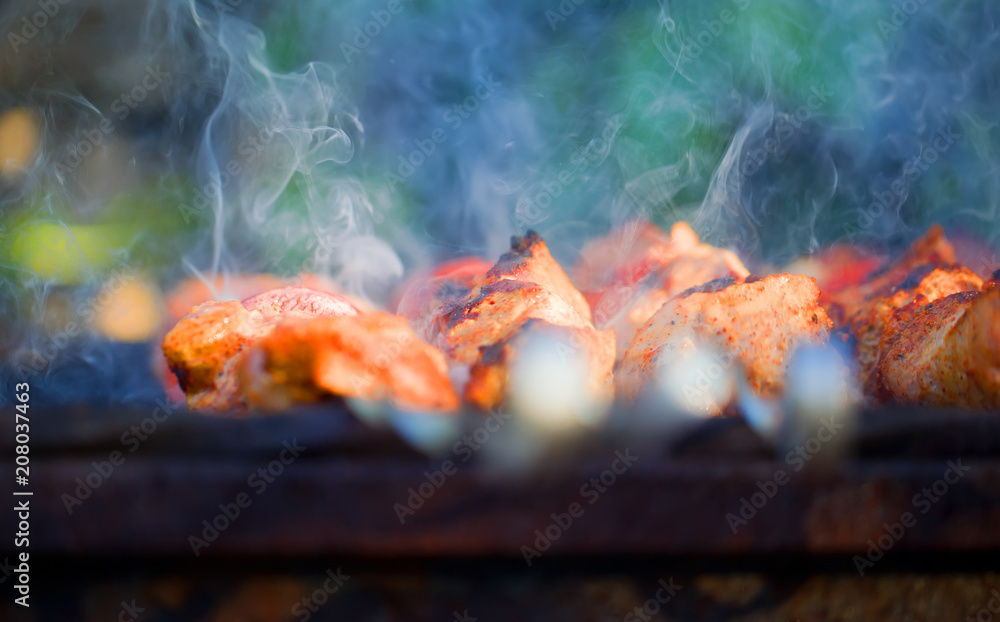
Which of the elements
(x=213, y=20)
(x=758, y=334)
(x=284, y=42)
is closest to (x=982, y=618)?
(x=758, y=334)

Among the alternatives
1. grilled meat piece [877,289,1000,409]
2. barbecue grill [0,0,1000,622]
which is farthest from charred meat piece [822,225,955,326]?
grilled meat piece [877,289,1000,409]

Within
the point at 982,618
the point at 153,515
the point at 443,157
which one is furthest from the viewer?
the point at 443,157

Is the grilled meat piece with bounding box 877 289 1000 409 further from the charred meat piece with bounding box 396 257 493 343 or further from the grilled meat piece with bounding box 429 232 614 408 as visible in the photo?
the charred meat piece with bounding box 396 257 493 343

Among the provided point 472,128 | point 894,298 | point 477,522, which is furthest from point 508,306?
point 472,128

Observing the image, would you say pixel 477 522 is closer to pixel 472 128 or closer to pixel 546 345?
pixel 546 345

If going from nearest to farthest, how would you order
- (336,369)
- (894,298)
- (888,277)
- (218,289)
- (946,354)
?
(336,369) → (946,354) → (894,298) → (888,277) → (218,289)

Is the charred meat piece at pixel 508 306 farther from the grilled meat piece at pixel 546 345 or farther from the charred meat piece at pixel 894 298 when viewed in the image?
the charred meat piece at pixel 894 298

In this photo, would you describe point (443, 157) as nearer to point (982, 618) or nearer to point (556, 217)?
point (556, 217)
